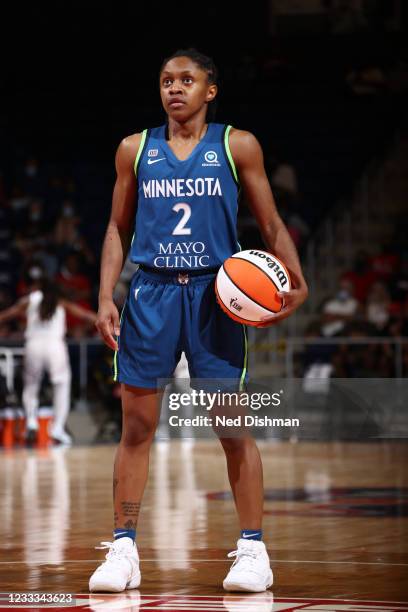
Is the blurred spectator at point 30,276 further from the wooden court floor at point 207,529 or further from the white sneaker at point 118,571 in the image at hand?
the white sneaker at point 118,571

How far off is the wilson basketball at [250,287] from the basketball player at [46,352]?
33.9 ft

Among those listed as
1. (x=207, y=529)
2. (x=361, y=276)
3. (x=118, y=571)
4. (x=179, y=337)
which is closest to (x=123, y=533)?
(x=118, y=571)

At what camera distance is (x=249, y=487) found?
4.92 metres

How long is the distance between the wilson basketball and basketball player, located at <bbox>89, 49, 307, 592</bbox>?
71 millimetres

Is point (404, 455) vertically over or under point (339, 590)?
over

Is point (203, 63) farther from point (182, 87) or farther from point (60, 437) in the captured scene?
point (60, 437)

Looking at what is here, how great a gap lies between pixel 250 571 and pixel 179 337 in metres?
0.89

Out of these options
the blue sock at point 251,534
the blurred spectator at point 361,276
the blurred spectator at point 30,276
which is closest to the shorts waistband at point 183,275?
the blue sock at point 251,534

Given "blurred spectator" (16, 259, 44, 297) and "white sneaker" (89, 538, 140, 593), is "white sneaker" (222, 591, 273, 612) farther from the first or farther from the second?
"blurred spectator" (16, 259, 44, 297)

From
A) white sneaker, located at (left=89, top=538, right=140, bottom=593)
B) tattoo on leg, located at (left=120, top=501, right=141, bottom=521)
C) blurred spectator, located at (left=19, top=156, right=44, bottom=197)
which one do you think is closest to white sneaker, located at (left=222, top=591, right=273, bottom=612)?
white sneaker, located at (left=89, top=538, right=140, bottom=593)

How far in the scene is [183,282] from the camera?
495cm

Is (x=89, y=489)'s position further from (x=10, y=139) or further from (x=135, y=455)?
(x=10, y=139)

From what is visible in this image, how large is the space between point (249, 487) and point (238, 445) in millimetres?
162

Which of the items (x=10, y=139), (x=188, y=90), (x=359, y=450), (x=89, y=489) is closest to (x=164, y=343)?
(x=188, y=90)
